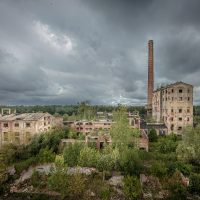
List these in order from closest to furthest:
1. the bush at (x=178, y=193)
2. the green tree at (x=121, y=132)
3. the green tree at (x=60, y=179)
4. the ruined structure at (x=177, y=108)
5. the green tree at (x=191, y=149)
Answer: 1. the green tree at (x=60, y=179)
2. the bush at (x=178, y=193)
3. the green tree at (x=191, y=149)
4. the green tree at (x=121, y=132)
5. the ruined structure at (x=177, y=108)

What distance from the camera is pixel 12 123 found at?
3853cm

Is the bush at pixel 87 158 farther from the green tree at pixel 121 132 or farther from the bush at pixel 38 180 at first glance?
the bush at pixel 38 180

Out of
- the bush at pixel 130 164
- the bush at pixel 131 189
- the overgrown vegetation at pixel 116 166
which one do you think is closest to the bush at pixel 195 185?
the overgrown vegetation at pixel 116 166

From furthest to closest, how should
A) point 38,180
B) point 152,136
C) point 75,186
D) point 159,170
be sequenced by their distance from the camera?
point 152,136
point 38,180
point 159,170
point 75,186

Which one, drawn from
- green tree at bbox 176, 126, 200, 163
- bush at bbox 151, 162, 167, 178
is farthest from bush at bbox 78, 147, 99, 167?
green tree at bbox 176, 126, 200, 163

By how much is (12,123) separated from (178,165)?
31408mm

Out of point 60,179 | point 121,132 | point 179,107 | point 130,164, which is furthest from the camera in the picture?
point 179,107

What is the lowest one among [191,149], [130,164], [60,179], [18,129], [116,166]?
[116,166]

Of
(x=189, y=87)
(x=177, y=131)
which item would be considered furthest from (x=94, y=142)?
(x=189, y=87)

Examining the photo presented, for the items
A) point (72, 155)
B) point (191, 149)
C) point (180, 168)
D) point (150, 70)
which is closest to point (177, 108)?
point (150, 70)

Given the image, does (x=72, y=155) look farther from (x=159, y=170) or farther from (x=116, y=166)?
(x=159, y=170)

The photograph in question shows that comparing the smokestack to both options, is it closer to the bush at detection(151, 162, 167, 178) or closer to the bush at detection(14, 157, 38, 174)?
the bush at detection(151, 162, 167, 178)

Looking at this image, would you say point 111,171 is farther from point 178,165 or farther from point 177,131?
point 177,131

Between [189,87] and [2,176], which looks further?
[189,87]
